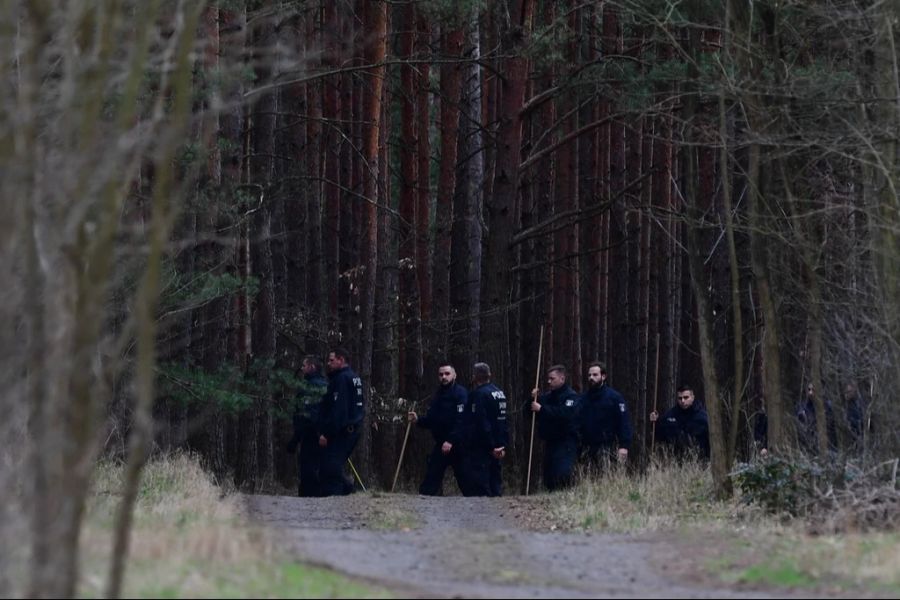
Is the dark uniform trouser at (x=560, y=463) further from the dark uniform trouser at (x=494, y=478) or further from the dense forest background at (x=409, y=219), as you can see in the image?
the dense forest background at (x=409, y=219)

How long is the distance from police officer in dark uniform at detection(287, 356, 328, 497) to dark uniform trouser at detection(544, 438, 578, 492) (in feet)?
9.97

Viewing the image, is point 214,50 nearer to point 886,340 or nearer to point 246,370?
point 246,370

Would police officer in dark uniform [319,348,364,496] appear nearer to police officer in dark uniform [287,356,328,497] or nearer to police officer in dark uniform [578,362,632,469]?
police officer in dark uniform [287,356,328,497]

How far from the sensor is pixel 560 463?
806 inches

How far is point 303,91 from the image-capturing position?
28312 millimetres

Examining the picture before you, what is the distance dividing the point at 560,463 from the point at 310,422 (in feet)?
10.9

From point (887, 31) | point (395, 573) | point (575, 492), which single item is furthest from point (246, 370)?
point (395, 573)

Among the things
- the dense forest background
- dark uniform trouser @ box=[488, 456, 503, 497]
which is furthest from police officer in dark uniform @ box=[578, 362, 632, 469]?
the dense forest background

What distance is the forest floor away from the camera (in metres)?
9.55

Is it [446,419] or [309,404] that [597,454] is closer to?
[446,419]

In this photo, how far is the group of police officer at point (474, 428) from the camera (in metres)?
20.0

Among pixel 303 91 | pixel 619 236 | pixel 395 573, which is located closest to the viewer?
pixel 395 573

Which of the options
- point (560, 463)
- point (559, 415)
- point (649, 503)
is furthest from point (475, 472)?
point (649, 503)

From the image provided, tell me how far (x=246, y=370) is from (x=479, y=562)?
Result: 12116mm
